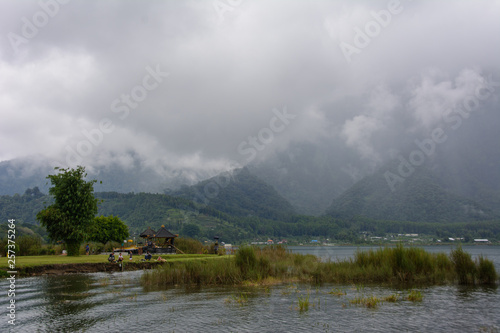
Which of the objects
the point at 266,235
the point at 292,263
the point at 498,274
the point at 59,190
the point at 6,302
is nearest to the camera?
the point at 6,302

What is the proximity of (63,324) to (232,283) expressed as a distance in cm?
1126

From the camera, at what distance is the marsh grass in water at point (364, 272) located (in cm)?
2162

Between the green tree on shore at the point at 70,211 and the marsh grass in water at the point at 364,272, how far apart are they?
19914 millimetres

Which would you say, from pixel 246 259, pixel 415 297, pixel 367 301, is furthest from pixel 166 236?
pixel 415 297

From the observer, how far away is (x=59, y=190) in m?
39.4

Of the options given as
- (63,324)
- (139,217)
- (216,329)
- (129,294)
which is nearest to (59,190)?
(129,294)

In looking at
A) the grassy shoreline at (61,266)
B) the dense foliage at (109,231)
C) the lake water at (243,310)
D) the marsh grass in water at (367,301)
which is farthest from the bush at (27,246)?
the marsh grass in water at (367,301)

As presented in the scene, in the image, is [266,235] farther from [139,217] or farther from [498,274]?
[498,274]

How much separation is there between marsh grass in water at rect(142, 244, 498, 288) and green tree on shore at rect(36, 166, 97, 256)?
65.3 feet

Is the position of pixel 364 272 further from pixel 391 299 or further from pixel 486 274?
pixel 391 299

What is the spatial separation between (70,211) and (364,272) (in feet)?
104

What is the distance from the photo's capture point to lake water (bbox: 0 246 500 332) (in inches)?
467

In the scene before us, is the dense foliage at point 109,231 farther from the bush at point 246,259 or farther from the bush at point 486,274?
the bush at point 486,274

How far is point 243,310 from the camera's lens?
14273mm
